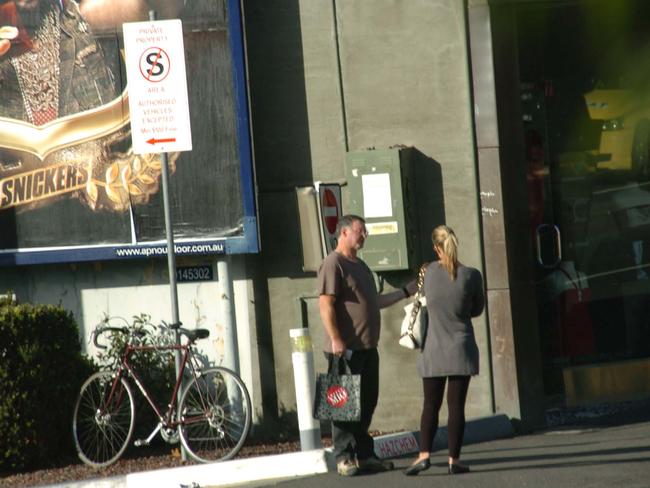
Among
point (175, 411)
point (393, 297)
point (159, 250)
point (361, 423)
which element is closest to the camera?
point (361, 423)

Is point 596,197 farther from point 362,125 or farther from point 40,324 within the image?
point 40,324

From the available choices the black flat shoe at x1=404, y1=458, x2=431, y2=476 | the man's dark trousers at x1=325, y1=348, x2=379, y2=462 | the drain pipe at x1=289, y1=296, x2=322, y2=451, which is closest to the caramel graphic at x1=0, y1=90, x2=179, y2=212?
the drain pipe at x1=289, y1=296, x2=322, y2=451

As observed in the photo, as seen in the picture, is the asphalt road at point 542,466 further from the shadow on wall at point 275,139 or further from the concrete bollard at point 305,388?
the shadow on wall at point 275,139

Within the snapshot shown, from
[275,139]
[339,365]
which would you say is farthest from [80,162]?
[339,365]

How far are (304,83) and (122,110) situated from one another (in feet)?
5.34

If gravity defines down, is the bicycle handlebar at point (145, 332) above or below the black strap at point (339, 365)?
above

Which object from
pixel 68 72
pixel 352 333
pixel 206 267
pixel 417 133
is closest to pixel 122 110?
pixel 68 72

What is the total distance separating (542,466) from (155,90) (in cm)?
400

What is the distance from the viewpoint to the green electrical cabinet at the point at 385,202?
1124 cm

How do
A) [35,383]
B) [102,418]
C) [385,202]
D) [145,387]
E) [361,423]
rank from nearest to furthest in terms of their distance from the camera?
[361,423] < [35,383] < [102,418] < [145,387] < [385,202]

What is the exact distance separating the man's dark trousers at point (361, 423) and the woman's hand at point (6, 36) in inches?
179

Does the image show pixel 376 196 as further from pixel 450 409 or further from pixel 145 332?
pixel 450 409

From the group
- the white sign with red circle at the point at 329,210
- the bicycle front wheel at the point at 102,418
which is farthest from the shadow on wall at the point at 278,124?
the bicycle front wheel at the point at 102,418

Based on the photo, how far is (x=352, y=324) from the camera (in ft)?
30.7
